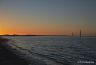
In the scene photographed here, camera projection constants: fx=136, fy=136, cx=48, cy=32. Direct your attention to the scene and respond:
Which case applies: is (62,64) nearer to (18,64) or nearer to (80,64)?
(80,64)

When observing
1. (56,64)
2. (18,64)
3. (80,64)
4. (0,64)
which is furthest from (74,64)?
(0,64)

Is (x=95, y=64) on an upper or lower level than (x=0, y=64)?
lower

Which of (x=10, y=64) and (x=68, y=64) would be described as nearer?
(x=10, y=64)

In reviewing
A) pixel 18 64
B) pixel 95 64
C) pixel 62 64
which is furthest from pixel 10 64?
pixel 95 64

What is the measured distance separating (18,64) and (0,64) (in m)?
1.69

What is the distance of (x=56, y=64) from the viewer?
51.3 feet

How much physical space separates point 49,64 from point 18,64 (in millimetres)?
3572

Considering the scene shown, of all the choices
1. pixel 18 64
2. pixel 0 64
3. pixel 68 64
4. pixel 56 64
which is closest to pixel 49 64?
pixel 56 64

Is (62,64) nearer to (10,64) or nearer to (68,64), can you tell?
(68,64)

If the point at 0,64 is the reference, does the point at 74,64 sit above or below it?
below

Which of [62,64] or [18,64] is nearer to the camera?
[18,64]

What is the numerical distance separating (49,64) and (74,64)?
3015 millimetres

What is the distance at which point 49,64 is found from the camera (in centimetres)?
1528

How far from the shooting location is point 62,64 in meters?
15.9
